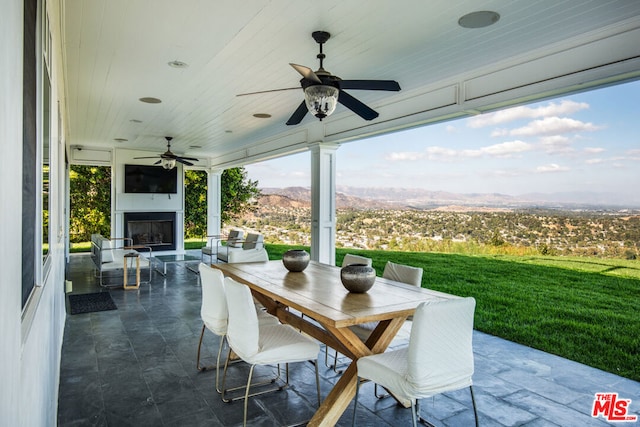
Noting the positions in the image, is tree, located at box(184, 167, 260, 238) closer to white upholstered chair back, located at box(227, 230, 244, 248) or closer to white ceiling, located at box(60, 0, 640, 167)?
white upholstered chair back, located at box(227, 230, 244, 248)

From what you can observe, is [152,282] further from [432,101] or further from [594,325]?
[594,325]

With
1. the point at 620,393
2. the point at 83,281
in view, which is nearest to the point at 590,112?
the point at 620,393

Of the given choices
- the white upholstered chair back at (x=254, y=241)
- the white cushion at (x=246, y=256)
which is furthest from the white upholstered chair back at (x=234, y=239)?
the white cushion at (x=246, y=256)

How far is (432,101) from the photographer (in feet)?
14.2

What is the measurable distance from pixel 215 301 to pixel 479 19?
274cm

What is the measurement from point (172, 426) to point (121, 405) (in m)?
0.50

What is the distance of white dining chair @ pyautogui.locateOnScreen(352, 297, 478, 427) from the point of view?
1.99 meters

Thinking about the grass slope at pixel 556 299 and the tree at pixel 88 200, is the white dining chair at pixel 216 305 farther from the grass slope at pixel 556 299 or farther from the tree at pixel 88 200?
the tree at pixel 88 200

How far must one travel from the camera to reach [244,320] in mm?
2457

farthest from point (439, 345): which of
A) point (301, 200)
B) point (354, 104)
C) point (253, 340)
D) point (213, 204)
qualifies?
point (301, 200)

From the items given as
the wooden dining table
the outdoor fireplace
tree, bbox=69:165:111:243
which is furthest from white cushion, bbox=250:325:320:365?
tree, bbox=69:165:111:243

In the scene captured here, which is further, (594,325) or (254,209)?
(254,209)

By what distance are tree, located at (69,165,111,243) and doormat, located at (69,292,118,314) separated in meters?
7.52

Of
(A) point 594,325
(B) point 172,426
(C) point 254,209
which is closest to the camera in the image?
(B) point 172,426
